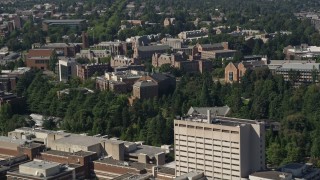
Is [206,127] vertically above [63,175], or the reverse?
[206,127]

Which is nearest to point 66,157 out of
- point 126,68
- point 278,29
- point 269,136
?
point 269,136

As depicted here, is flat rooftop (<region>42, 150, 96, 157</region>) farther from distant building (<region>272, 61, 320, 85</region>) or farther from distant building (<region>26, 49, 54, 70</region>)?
distant building (<region>26, 49, 54, 70</region>)

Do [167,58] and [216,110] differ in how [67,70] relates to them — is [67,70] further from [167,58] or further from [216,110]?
[216,110]

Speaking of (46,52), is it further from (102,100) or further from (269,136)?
(269,136)

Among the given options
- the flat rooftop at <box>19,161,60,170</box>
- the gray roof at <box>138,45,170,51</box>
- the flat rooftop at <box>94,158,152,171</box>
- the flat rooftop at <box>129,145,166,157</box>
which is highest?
the gray roof at <box>138,45,170,51</box>

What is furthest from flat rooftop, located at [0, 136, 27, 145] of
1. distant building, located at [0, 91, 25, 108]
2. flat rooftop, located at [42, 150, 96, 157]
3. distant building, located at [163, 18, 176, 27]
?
distant building, located at [163, 18, 176, 27]

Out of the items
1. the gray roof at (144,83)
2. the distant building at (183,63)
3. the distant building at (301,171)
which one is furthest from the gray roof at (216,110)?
the distant building at (183,63)

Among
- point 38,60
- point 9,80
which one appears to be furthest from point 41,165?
point 38,60
